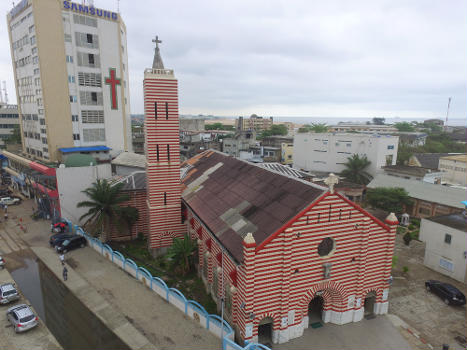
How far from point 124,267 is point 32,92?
47882mm

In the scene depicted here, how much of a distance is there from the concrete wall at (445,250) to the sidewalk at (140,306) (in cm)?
2506

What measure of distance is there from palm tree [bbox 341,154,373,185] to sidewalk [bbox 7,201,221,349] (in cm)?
5524

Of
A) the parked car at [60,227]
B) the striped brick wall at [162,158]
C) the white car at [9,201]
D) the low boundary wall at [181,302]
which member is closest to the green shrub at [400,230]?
the striped brick wall at [162,158]

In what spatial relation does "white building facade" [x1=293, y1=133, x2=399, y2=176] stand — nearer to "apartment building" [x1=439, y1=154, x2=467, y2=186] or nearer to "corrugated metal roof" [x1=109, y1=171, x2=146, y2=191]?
"apartment building" [x1=439, y1=154, x2=467, y2=186]

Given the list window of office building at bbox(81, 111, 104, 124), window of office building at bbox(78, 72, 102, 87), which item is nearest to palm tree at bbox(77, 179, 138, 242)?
window of office building at bbox(81, 111, 104, 124)

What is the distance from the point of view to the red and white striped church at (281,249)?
1931cm

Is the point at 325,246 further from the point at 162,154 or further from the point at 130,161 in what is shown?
the point at 130,161

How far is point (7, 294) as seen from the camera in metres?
24.7

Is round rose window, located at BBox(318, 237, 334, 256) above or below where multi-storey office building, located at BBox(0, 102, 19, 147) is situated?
below

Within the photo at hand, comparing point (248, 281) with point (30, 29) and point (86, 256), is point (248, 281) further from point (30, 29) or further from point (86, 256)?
point (30, 29)

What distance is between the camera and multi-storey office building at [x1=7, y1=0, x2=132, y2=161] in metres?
54.2

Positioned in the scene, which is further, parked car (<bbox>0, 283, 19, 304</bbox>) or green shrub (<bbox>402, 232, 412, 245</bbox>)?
green shrub (<bbox>402, 232, 412, 245</bbox>)

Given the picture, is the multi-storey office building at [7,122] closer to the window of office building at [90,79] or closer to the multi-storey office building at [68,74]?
the multi-storey office building at [68,74]

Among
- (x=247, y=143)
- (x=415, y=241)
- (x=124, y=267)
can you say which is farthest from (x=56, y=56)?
(x=415, y=241)
